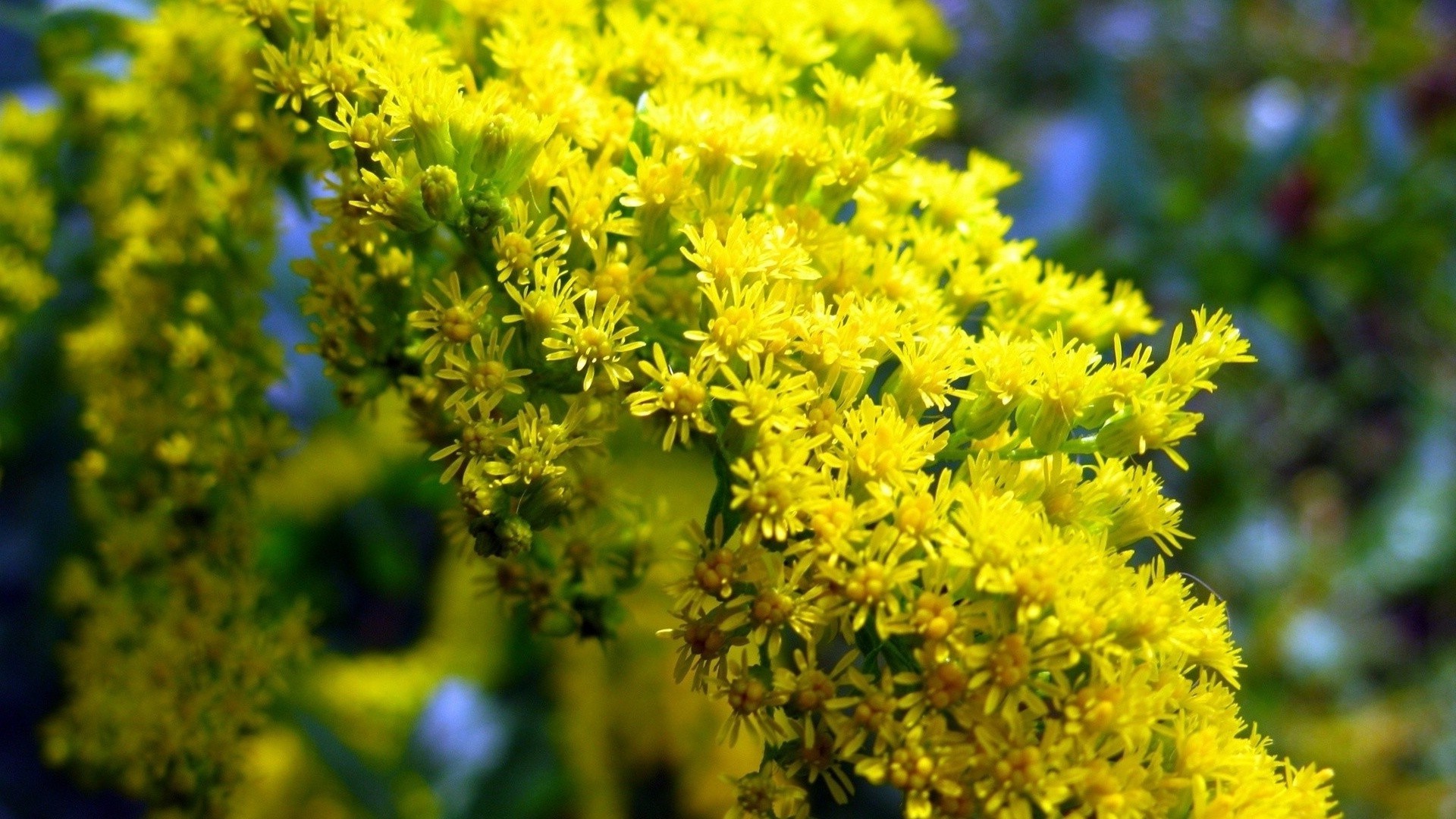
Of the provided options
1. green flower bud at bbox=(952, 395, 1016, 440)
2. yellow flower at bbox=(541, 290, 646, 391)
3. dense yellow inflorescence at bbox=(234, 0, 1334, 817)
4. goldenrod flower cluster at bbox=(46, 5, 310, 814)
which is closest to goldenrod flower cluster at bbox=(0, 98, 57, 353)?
goldenrod flower cluster at bbox=(46, 5, 310, 814)

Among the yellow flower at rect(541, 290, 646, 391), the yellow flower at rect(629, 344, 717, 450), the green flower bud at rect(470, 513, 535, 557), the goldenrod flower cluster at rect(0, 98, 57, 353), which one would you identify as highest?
the yellow flower at rect(629, 344, 717, 450)

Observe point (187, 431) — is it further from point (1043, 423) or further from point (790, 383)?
point (1043, 423)

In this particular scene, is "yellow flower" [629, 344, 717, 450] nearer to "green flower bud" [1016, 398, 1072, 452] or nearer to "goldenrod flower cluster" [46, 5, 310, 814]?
"green flower bud" [1016, 398, 1072, 452]

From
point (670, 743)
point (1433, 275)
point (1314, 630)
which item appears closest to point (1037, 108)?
point (1433, 275)

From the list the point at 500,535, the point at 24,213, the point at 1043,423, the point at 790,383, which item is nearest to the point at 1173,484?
the point at 1043,423

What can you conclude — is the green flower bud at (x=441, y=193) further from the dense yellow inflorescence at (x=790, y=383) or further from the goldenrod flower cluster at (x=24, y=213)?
the goldenrod flower cluster at (x=24, y=213)

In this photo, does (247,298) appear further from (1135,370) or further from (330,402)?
(1135,370)
